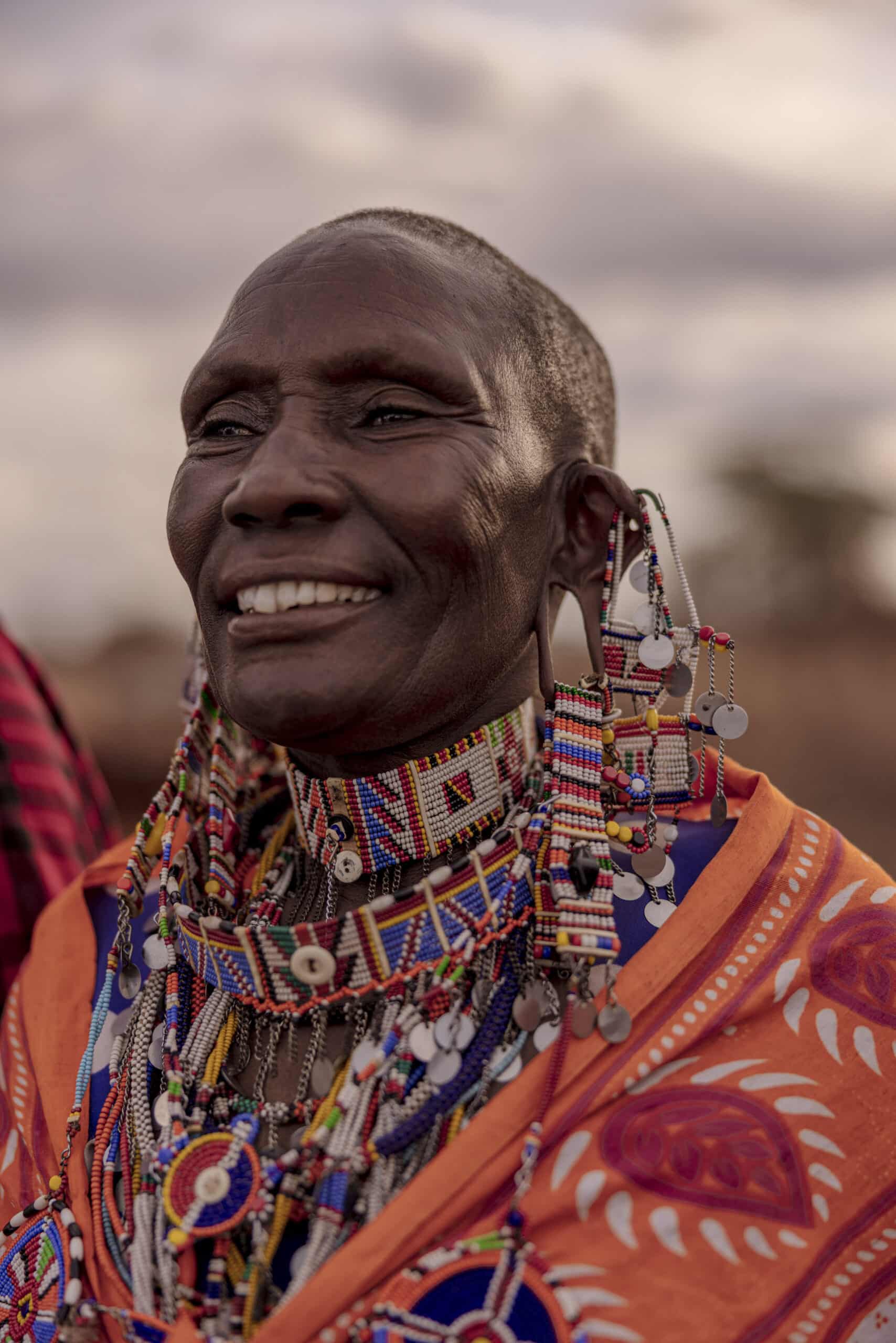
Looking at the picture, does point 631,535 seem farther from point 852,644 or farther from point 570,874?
point 852,644

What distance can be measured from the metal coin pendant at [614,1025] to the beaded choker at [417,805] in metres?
0.42

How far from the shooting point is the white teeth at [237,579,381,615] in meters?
1.89

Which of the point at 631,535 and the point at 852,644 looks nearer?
the point at 631,535

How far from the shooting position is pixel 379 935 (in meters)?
1.91

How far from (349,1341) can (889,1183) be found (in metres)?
0.80

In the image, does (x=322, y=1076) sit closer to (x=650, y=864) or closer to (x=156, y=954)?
(x=156, y=954)

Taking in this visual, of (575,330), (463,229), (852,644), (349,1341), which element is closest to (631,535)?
(575,330)

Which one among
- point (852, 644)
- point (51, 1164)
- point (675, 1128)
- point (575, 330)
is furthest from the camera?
point (852, 644)

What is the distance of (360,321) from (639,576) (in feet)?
2.19

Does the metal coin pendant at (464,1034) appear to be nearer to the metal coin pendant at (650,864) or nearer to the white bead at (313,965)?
the white bead at (313,965)

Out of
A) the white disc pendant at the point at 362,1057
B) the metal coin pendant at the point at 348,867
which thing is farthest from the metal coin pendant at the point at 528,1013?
the metal coin pendant at the point at 348,867

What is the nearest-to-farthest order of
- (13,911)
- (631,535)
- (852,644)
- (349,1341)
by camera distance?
1. (349,1341)
2. (631,535)
3. (13,911)
4. (852,644)

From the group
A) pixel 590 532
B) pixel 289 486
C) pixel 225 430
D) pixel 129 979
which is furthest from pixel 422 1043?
pixel 225 430

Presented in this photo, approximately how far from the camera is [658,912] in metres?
1.99
